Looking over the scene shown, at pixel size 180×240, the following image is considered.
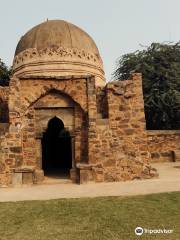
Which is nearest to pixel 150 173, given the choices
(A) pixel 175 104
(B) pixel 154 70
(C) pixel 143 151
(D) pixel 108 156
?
(C) pixel 143 151

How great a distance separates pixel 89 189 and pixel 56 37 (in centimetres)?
775

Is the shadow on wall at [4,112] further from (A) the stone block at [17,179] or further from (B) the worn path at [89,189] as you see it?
(B) the worn path at [89,189]

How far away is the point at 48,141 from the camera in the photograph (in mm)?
14570

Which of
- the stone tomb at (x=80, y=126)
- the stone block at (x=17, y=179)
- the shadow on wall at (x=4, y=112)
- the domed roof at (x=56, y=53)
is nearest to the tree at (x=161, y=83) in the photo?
the domed roof at (x=56, y=53)

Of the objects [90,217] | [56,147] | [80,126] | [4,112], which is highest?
[4,112]

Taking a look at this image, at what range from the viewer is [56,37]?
1327 cm

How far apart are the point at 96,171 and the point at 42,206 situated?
10.4ft

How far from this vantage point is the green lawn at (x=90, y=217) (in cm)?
445

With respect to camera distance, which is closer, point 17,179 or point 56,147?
point 17,179

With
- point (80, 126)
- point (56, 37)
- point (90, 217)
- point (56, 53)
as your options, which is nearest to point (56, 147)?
point (56, 53)

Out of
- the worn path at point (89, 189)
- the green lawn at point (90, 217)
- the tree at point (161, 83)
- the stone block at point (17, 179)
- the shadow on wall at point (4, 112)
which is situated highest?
the tree at point (161, 83)

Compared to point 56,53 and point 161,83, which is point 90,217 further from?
point 161,83

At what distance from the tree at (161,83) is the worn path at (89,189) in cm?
A: 777

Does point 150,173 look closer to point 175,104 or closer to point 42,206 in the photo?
point 42,206
